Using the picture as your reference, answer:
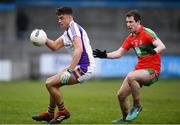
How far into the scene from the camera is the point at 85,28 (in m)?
43.3

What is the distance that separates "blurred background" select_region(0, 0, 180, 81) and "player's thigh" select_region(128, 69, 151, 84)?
20.4m

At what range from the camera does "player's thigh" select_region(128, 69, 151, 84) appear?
14000 mm

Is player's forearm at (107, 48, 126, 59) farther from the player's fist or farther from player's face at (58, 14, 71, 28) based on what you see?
player's face at (58, 14, 71, 28)

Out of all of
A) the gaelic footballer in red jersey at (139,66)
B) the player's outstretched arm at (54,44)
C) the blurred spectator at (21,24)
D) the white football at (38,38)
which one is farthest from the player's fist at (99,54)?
the blurred spectator at (21,24)

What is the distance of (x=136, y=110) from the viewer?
561 inches

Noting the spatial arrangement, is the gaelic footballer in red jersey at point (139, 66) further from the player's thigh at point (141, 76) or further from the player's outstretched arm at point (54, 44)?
the player's outstretched arm at point (54, 44)

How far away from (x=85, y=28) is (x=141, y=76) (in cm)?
2944

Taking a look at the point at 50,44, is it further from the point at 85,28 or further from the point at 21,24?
the point at 85,28

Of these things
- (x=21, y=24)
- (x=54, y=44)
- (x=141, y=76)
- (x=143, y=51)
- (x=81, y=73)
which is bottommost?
(x=21, y=24)

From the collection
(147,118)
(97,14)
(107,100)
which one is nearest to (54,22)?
(97,14)

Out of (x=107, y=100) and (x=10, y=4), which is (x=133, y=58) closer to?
(x=10, y=4)

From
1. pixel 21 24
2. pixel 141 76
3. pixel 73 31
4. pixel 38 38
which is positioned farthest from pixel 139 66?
pixel 21 24

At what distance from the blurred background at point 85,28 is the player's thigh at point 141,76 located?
20.4 meters

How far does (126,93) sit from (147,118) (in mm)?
1162
